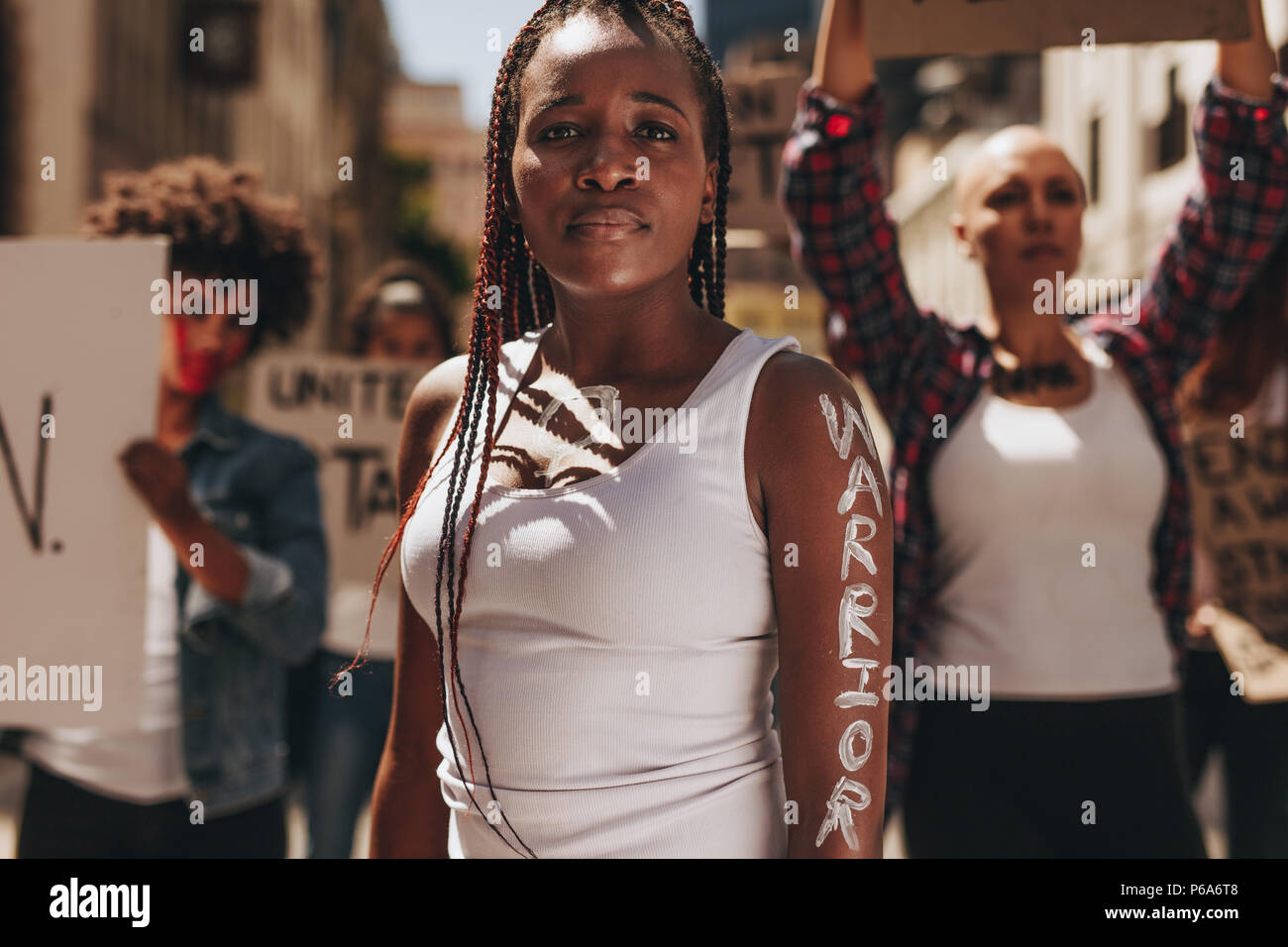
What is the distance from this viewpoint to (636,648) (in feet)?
5.26

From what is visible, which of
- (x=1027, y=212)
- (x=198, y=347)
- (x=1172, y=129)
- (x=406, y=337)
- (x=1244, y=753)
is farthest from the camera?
(x=1172, y=129)

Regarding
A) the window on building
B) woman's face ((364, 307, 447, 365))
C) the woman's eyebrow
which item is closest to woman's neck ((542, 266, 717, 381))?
the woman's eyebrow

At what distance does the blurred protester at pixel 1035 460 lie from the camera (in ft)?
8.46

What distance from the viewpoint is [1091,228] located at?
2025cm

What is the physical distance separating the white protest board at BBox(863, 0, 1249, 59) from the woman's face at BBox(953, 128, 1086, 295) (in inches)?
17.9

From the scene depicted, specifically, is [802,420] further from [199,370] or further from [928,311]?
[199,370]

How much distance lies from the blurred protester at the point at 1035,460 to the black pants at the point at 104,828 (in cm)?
149

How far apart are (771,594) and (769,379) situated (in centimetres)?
27

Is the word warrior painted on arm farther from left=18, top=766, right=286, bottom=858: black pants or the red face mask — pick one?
the red face mask

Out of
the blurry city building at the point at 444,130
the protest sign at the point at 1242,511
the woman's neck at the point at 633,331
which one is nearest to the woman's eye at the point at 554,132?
the woman's neck at the point at 633,331

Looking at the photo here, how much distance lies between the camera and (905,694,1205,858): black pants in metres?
2.52

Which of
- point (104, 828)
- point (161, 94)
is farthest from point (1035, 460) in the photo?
point (161, 94)

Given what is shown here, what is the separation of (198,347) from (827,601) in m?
2.03
